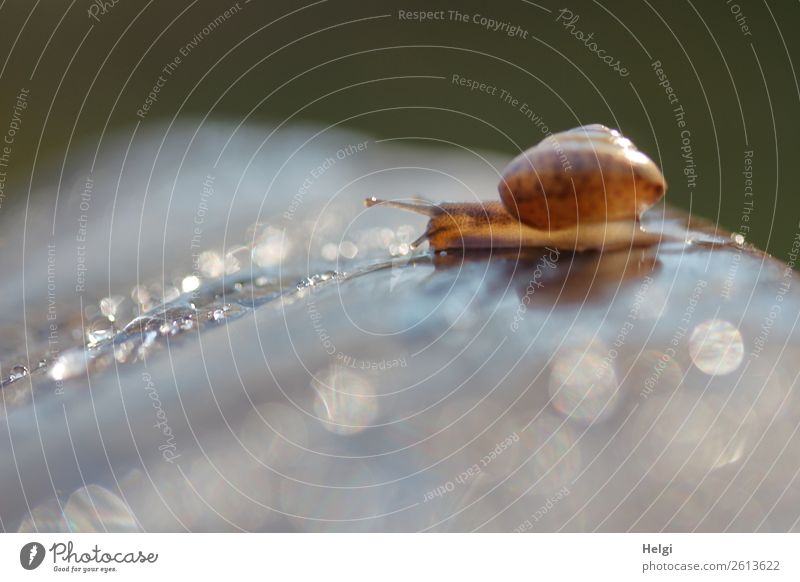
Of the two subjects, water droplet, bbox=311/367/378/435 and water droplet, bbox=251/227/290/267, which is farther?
water droplet, bbox=251/227/290/267

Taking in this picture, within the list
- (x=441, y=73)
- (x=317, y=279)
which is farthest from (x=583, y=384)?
(x=441, y=73)

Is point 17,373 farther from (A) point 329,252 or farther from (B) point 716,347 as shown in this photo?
(B) point 716,347

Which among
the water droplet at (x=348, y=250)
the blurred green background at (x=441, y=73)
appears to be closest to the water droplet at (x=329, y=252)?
the water droplet at (x=348, y=250)

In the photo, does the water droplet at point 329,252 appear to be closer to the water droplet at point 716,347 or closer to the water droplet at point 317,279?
the water droplet at point 317,279

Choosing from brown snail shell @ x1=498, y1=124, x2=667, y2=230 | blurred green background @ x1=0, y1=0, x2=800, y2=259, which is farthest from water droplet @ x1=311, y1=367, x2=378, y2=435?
blurred green background @ x1=0, y1=0, x2=800, y2=259

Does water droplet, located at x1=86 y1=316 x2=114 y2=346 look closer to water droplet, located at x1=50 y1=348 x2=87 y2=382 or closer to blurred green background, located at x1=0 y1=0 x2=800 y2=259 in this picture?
water droplet, located at x1=50 y1=348 x2=87 y2=382

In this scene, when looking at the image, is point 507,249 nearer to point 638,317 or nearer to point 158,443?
point 638,317
